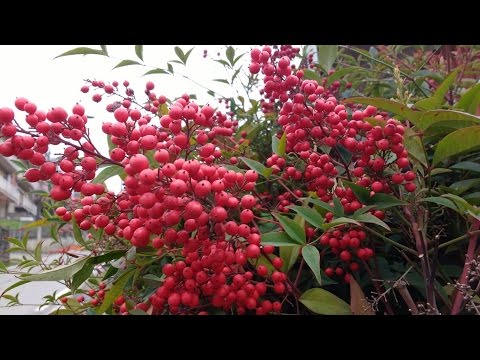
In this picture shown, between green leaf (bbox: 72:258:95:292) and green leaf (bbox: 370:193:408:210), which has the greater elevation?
green leaf (bbox: 370:193:408:210)

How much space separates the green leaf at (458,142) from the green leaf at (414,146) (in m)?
0.02

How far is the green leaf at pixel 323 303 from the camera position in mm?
575

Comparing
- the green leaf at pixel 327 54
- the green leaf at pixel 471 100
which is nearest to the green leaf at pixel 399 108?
the green leaf at pixel 471 100

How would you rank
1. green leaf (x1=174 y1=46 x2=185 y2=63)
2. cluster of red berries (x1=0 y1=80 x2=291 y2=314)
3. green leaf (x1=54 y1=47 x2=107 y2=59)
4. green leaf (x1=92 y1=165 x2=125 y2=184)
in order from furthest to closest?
green leaf (x1=174 y1=46 x2=185 y2=63) < green leaf (x1=54 y1=47 x2=107 y2=59) < green leaf (x1=92 y1=165 x2=125 y2=184) < cluster of red berries (x1=0 y1=80 x2=291 y2=314)

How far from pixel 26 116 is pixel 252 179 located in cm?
31

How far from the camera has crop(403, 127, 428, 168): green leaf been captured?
598 millimetres

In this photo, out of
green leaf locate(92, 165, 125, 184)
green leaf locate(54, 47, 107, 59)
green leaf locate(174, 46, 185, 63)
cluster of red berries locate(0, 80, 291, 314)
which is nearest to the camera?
cluster of red berries locate(0, 80, 291, 314)

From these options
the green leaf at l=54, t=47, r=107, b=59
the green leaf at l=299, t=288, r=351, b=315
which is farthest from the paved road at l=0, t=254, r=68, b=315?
the green leaf at l=299, t=288, r=351, b=315

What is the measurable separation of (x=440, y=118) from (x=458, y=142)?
4 centimetres

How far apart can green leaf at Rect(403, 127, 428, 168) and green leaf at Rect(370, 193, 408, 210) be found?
0.07 metres

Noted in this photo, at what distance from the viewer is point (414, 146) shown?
23.8 inches

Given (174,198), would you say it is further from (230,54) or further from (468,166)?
(230,54)

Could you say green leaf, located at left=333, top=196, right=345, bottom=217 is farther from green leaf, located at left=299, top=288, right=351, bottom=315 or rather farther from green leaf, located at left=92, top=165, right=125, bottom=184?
green leaf, located at left=92, top=165, right=125, bottom=184
